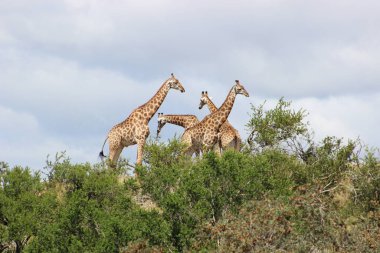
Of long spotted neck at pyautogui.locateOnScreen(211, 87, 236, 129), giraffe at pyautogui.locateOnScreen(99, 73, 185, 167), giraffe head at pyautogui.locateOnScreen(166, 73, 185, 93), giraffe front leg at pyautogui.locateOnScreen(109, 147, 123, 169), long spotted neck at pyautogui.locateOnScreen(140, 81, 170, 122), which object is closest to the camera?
giraffe at pyautogui.locateOnScreen(99, 73, 185, 167)

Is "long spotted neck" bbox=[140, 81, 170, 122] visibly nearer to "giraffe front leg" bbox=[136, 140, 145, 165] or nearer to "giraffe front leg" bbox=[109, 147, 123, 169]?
"giraffe front leg" bbox=[136, 140, 145, 165]

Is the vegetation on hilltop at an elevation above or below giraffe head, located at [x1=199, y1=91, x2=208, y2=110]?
A: below

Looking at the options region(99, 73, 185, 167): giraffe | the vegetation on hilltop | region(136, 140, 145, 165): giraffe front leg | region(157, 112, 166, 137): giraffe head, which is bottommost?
the vegetation on hilltop

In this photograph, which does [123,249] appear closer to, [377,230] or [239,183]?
[239,183]

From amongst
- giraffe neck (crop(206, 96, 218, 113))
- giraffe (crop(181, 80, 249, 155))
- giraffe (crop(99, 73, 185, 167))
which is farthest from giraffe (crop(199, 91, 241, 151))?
giraffe (crop(99, 73, 185, 167))

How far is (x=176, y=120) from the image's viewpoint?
104 ft

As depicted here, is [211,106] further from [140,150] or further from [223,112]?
[140,150]

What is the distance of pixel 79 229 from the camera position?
1919cm

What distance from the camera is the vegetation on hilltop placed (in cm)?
1584

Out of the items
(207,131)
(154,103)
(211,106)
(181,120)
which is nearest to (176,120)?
(181,120)

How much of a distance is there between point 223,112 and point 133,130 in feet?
10.4

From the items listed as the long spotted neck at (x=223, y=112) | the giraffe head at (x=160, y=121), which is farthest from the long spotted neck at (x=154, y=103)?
the long spotted neck at (x=223, y=112)

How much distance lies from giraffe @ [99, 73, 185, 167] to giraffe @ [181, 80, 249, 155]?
4.81ft

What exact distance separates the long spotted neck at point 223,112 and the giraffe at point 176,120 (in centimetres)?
240
